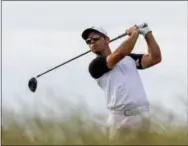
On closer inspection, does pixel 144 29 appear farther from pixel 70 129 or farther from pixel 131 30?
pixel 70 129

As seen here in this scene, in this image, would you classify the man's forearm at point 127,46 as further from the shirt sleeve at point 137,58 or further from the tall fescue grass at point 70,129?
the tall fescue grass at point 70,129

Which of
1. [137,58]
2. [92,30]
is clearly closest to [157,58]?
[137,58]

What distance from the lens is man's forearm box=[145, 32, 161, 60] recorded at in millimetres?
7172

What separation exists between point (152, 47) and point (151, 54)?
0.11 meters

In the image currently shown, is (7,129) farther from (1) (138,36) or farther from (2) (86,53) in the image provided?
(2) (86,53)

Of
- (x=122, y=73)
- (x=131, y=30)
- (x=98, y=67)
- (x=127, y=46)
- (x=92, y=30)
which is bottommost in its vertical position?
(x=122, y=73)

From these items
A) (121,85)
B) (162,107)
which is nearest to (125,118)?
(121,85)

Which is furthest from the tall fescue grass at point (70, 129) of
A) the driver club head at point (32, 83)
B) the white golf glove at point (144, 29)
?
the driver club head at point (32, 83)

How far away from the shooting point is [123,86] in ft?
22.3

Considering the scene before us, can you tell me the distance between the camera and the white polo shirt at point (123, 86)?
6.77 metres

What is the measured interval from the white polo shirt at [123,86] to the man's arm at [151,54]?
0.89 feet

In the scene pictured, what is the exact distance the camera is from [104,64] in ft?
22.9

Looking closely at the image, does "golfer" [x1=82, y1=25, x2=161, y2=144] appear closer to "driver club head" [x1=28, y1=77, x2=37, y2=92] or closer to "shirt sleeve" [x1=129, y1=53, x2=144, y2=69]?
"shirt sleeve" [x1=129, y1=53, x2=144, y2=69]

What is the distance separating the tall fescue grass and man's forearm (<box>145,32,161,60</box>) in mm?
2248
